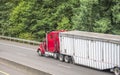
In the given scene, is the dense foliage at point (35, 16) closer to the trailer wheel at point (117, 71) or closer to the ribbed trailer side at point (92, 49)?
the ribbed trailer side at point (92, 49)

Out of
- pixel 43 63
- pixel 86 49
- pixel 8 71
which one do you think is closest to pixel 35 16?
pixel 43 63

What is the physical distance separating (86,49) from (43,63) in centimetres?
451

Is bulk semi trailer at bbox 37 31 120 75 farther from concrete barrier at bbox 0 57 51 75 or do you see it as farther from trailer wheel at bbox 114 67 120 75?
concrete barrier at bbox 0 57 51 75

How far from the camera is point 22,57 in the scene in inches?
1375

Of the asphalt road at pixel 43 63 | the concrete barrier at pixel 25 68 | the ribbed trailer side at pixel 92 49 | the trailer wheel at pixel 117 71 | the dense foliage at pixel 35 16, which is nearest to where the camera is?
the concrete barrier at pixel 25 68

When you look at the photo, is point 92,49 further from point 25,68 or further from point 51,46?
point 51,46

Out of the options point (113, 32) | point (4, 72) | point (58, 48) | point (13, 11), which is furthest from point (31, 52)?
point (13, 11)

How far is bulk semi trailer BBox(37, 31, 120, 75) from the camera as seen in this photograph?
83.7ft

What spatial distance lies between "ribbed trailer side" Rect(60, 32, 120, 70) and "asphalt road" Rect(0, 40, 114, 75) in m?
0.65

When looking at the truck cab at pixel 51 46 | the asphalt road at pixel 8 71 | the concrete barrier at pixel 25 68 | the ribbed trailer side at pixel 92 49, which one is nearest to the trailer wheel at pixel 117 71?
the ribbed trailer side at pixel 92 49

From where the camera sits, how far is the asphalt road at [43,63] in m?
26.5

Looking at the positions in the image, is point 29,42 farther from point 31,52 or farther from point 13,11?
point 13,11

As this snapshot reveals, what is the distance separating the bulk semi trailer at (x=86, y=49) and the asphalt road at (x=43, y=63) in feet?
1.97

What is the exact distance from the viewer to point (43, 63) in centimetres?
3098
